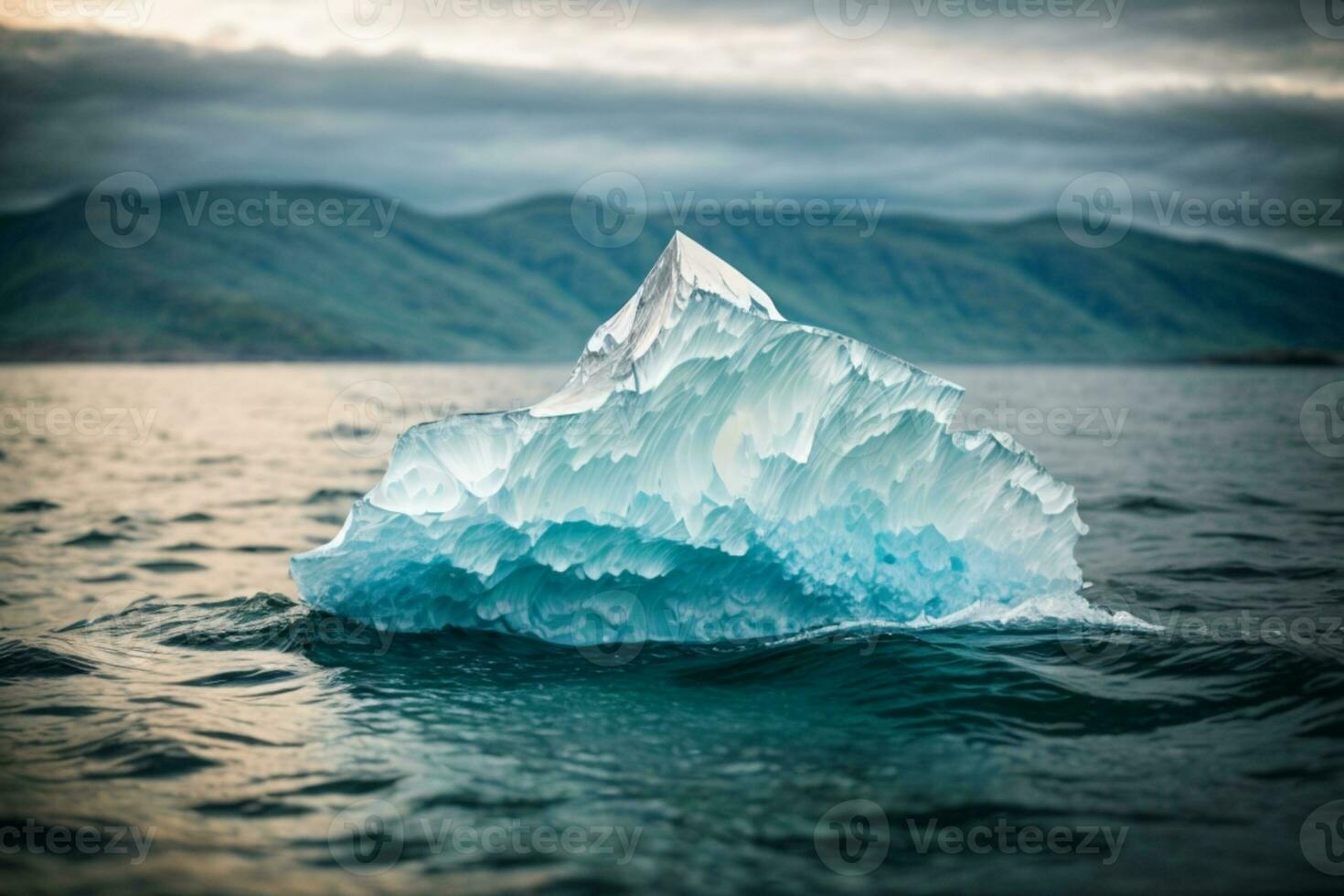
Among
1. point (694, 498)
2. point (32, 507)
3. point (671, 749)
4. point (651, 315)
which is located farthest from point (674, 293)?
point (32, 507)

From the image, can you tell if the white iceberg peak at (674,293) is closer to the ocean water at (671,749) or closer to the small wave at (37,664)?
the ocean water at (671,749)

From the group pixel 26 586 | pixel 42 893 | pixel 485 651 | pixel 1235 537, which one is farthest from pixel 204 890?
pixel 1235 537

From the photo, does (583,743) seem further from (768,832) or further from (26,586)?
(26,586)

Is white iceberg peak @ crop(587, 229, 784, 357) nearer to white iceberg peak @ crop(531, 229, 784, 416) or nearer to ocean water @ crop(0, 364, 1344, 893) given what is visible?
white iceberg peak @ crop(531, 229, 784, 416)

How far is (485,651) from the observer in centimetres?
1083

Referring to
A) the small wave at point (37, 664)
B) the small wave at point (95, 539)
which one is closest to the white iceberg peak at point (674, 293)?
the small wave at point (37, 664)

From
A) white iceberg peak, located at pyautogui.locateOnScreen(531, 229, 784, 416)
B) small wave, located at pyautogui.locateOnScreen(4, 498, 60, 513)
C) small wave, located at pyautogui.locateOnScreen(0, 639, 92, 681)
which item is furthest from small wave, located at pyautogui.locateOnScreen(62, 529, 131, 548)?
white iceberg peak, located at pyautogui.locateOnScreen(531, 229, 784, 416)

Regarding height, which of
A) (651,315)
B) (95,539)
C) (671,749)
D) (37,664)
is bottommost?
(37,664)

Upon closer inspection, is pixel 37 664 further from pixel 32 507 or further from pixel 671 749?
pixel 32 507

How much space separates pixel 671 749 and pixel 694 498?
2995 millimetres

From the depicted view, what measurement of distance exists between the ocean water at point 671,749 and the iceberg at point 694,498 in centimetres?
57

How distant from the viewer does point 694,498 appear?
10.5m

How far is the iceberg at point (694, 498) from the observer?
1022cm

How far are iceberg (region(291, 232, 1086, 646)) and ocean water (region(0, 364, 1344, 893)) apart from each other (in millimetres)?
568
